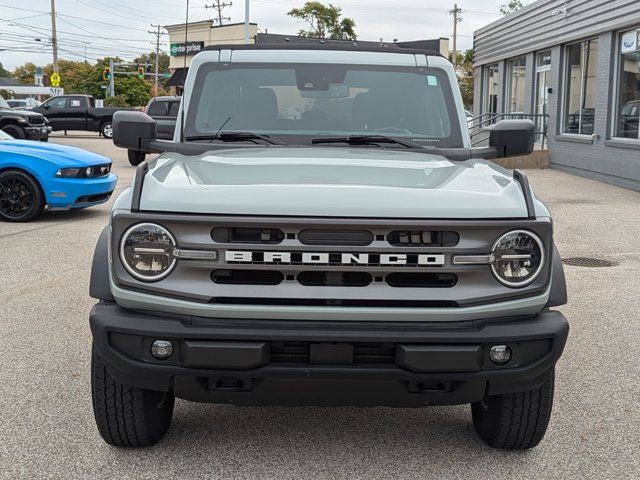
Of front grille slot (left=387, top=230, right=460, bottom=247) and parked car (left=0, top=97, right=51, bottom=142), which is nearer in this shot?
front grille slot (left=387, top=230, right=460, bottom=247)

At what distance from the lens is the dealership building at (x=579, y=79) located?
51.9ft

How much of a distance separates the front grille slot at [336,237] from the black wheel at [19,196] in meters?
8.21

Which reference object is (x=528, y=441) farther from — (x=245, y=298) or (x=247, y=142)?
(x=247, y=142)

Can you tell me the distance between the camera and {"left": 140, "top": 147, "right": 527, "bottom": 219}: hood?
286cm

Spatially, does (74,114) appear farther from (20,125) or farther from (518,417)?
(518,417)

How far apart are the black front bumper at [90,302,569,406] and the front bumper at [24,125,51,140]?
21.4 meters

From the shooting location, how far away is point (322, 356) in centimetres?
281

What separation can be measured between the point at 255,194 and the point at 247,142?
1.30 metres

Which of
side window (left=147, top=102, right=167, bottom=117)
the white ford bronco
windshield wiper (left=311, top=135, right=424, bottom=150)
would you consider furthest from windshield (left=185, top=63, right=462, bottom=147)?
side window (left=147, top=102, right=167, bottom=117)

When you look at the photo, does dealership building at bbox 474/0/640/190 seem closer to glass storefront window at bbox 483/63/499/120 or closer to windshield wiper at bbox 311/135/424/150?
glass storefront window at bbox 483/63/499/120

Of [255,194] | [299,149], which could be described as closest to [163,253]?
[255,194]

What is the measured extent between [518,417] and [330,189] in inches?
51.4

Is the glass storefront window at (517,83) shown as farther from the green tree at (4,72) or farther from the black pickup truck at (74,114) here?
the green tree at (4,72)

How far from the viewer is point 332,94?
447cm
